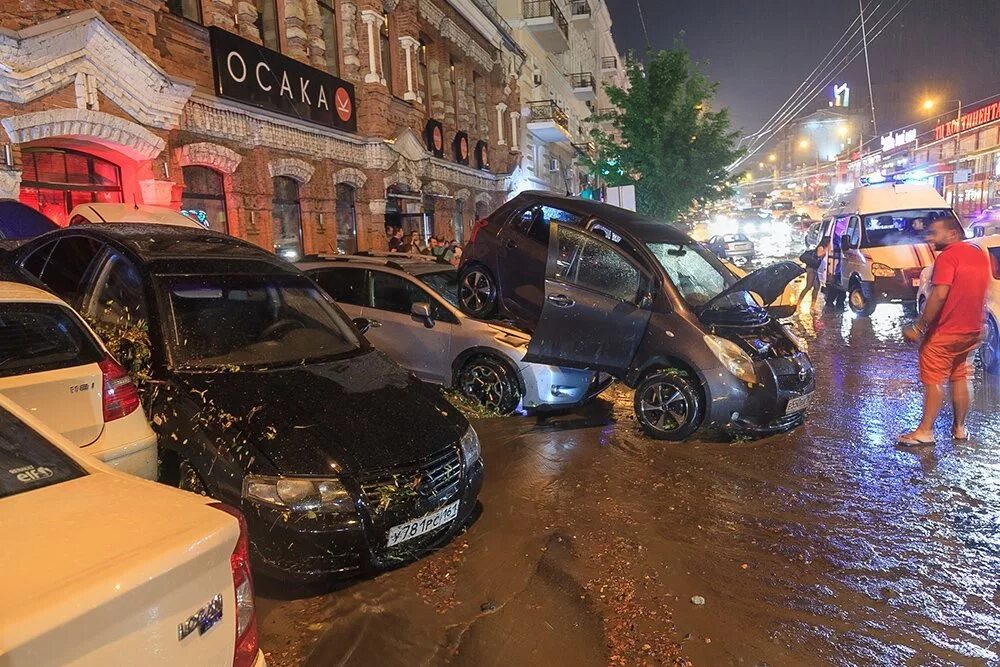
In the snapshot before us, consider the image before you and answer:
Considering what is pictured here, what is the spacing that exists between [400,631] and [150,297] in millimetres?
2636

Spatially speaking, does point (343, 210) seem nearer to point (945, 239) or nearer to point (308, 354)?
point (308, 354)

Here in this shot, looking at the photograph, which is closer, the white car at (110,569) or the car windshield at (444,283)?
the white car at (110,569)

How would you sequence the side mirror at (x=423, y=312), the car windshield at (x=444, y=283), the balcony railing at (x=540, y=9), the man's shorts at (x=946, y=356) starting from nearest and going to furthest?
the man's shorts at (x=946, y=356) → the side mirror at (x=423, y=312) → the car windshield at (x=444, y=283) → the balcony railing at (x=540, y=9)

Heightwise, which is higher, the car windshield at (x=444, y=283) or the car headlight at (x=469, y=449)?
the car windshield at (x=444, y=283)

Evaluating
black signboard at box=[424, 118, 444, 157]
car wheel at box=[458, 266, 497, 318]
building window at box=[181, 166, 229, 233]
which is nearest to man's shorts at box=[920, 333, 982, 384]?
car wheel at box=[458, 266, 497, 318]

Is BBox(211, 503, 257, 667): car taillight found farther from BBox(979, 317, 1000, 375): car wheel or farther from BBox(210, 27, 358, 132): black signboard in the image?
BBox(210, 27, 358, 132): black signboard

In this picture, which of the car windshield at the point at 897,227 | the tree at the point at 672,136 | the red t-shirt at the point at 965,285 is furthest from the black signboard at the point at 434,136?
the red t-shirt at the point at 965,285

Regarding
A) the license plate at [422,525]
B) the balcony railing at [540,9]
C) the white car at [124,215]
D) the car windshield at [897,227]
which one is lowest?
the license plate at [422,525]

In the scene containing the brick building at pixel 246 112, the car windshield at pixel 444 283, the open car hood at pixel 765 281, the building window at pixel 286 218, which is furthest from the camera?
the building window at pixel 286 218

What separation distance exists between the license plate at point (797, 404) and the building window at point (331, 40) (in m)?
13.1

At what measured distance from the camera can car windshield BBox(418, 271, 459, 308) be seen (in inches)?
277

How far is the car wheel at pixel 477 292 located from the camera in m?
6.85

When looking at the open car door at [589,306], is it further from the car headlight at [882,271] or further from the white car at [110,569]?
the car headlight at [882,271]

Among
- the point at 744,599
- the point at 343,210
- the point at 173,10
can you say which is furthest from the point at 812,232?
the point at 744,599
